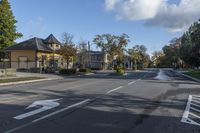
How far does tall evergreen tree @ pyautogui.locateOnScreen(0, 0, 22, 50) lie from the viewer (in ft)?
244

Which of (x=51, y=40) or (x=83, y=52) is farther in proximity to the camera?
(x=83, y=52)

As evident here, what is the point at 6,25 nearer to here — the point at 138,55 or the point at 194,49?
the point at 194,49

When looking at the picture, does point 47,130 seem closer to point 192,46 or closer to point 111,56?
point 192,46

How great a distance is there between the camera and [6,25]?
245 ft

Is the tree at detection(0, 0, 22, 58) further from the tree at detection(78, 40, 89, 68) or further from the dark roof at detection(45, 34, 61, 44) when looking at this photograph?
the tree at detection(78, 40, 89, 68)

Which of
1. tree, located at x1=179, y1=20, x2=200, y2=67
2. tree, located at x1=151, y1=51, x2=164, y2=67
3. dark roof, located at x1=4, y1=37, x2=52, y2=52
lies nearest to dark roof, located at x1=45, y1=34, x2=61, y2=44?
dark roof, located at x1=4, y1=37, x2=52, y2=52

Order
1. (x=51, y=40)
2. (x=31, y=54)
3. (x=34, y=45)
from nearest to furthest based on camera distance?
(x=31, y=54), (x=34, y=45), (x=51, y=40)

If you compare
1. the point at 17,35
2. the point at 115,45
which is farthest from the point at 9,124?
the point at 115,45

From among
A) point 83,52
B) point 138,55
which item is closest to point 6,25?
point 83,52

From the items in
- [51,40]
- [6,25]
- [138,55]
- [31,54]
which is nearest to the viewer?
[31,54]

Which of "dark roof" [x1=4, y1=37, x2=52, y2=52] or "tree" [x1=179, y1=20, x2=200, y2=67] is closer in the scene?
"tree" [x1=179, y1=20, x2=200, y2=67]

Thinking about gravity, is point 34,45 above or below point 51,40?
below

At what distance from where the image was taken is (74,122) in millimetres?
10961

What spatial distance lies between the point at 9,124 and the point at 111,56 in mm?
103536
